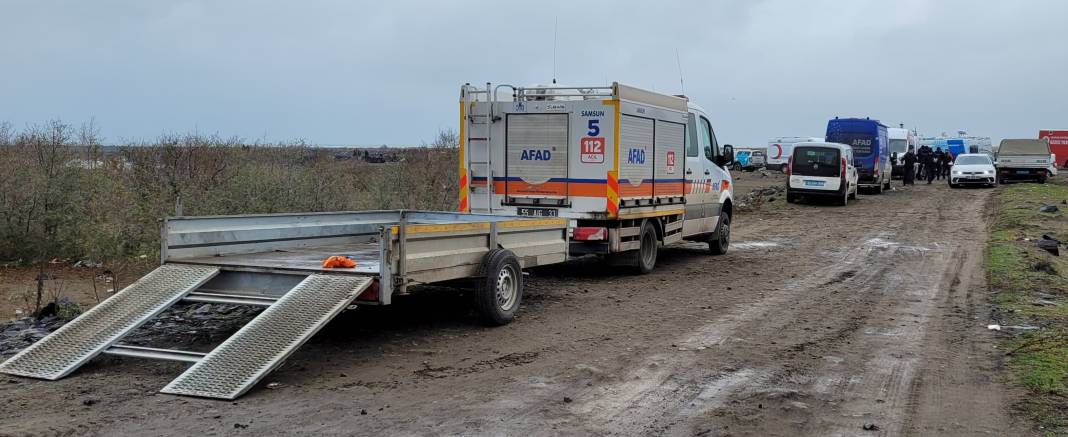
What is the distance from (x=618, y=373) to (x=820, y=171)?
24.0m

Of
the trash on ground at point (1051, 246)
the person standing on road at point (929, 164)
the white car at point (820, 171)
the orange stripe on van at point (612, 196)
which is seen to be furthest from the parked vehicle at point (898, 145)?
the orange stripe on van at point (612, 196)

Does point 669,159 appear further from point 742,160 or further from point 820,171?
point 742,160

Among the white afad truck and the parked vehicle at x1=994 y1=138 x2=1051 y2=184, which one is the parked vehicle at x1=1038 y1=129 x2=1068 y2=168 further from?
the white afad truck

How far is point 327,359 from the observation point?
732 centimetres

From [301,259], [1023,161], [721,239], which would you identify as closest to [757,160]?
[1023,161]

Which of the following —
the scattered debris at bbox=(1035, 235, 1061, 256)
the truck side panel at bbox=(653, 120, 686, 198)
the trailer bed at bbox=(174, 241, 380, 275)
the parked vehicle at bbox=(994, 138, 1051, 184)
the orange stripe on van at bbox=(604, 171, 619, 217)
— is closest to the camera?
the trailer bed at bbox=(174, 241, 380, 275)

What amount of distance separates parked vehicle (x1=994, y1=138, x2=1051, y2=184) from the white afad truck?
32480 mm

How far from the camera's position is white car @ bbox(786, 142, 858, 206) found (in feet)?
95.3

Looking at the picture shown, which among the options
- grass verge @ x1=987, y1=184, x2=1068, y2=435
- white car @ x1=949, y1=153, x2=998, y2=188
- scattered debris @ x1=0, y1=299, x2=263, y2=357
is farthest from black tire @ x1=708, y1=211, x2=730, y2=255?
white car @ x1=949, y1=153, x2=998, y2=188

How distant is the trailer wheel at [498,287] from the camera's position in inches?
337

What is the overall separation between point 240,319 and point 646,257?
6.30 m

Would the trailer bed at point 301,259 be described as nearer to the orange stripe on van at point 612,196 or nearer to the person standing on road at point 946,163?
the orange stripe on van at point 612,196

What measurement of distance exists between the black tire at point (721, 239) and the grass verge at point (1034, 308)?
4.24 m

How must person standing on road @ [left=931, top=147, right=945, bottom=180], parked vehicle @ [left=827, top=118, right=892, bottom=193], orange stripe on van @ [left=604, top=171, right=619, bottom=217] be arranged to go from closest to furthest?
orange stripe on van @ [left=604, top=171, right=619, bottom=217], parked vehicle @ [left=827, top=118, right=892, bottom=193], person standing on road @ [left=931, top=147, right=945, bottom=180]
